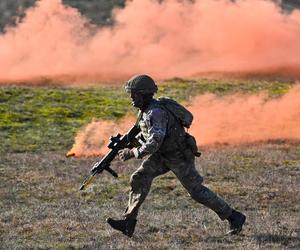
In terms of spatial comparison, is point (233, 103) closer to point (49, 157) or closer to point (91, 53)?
point (49, 157)

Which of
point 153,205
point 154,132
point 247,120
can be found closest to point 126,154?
point 154,132

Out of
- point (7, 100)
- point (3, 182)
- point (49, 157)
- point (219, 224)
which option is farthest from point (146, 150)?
point (7, 100)

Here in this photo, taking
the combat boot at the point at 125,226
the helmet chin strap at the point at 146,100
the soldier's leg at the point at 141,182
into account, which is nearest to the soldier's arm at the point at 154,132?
the helmet chin strap at the point at 146,100

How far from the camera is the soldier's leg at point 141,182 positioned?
13656 mm

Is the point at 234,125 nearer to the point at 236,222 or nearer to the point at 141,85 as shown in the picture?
the point at 236,222

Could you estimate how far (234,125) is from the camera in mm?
33031

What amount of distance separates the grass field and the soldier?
0.31 m

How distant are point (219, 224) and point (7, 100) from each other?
29426mm

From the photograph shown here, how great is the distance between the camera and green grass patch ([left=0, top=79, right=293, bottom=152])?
1261 inches

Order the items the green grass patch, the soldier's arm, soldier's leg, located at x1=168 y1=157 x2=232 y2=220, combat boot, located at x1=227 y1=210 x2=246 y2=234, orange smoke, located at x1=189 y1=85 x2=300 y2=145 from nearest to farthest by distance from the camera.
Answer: the soldier's arm < soldier's leg, located at x1=168 y1=157 x2=232 y2=220 < combat boot, located at x1=227 y1=210 x2=246 y2=234 < orange smoke, located at x1=189 y1=85 x2=300 y2=145 < the green grass patch

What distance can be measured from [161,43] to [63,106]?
22062 millimetres

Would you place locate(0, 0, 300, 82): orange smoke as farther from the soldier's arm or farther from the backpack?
the soldier's arm

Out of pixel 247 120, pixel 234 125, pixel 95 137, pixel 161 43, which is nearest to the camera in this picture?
pixel 95 137

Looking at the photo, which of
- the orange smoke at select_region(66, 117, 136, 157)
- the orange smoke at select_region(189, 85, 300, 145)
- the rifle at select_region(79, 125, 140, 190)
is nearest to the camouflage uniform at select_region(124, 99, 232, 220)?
the rifle at select_region(79, 125, 140, 190)
